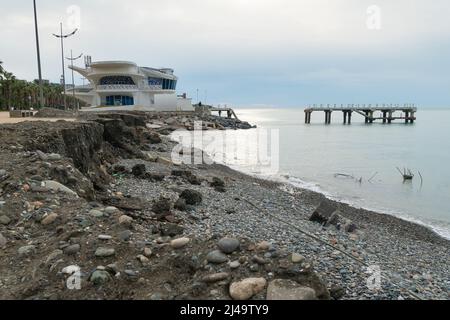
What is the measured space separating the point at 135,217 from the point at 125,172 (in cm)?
677

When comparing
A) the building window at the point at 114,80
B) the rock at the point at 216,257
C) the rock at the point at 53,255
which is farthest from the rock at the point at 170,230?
the building window at the point at 114,80

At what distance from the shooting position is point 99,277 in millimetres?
4504

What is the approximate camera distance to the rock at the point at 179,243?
5.39 metres

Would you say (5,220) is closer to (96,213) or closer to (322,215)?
(96,213)

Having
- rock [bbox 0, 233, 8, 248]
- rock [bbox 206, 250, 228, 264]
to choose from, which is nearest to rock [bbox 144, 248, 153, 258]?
rock [bbox 206, 250, 228, 264]

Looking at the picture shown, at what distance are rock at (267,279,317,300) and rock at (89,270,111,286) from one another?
6.16ft

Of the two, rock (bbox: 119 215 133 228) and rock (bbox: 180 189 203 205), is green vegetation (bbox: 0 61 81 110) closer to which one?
rock (bbox: 180 189 203 205)

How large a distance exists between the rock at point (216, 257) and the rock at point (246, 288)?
0.52m

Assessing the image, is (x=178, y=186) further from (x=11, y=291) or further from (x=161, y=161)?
(x=11, y=291)

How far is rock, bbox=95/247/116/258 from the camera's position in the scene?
499 cm

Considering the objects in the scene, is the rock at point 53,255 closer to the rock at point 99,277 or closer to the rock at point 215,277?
the rock at point 99,277

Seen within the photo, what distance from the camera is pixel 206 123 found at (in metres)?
65.4
